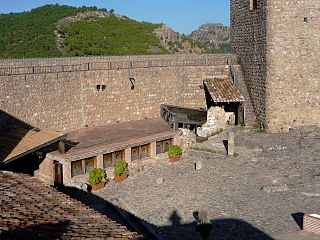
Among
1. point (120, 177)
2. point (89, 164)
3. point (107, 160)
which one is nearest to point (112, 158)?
point (107, 160)

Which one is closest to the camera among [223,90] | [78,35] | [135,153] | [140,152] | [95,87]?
[135,153]

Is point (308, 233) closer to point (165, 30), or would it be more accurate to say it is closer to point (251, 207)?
point (251, 207)

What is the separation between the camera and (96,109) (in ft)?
60.8

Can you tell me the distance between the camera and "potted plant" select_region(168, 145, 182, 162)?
17.2 m

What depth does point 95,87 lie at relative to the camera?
1839 centimetres

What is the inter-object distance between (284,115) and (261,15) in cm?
421

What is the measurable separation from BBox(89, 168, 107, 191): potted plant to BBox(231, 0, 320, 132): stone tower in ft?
24.4

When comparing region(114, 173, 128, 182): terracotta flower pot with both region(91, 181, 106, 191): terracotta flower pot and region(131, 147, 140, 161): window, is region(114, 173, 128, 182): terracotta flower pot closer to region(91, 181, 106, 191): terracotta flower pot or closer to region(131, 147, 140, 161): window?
region(91, 181, 106, 191): terracotta flower pot

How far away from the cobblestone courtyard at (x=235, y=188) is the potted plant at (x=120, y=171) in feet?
0.77

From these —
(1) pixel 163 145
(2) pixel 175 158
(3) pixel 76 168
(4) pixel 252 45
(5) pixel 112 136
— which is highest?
(4) pixel 252 45

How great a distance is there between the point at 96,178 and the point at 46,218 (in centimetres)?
767

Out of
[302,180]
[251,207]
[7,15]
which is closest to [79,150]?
[251,207]

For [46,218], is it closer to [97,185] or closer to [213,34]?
[97,185]

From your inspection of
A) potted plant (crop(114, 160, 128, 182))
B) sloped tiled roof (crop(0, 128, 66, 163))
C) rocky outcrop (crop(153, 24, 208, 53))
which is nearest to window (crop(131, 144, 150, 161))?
potted plant (crop(114, 160, 128, 182))
